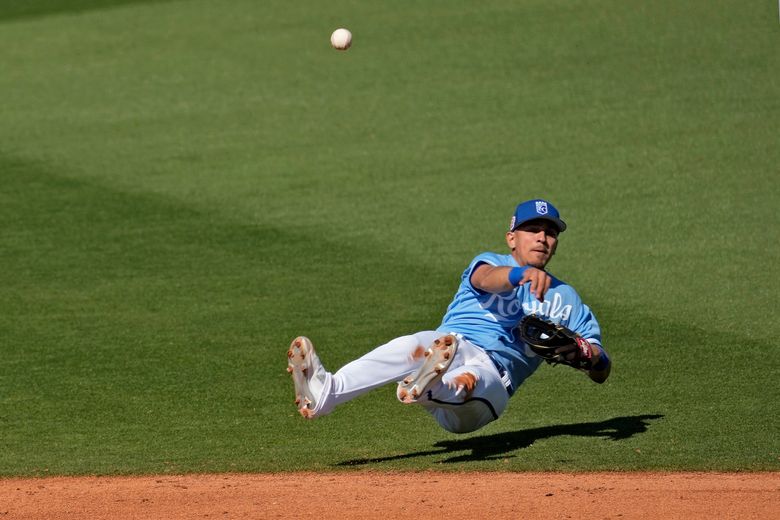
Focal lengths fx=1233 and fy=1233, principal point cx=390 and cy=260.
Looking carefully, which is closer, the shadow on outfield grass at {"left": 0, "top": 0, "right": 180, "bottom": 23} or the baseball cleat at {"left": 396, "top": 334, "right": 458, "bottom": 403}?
the baseball cleat at {"left": 396, "top": 334, "right": 458, "bottom": 403}

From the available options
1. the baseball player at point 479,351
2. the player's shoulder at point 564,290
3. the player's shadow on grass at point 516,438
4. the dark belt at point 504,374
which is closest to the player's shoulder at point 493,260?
the baseball player at point 479,351

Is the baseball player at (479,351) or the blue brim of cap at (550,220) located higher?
the blue brim of cap at (550,220)

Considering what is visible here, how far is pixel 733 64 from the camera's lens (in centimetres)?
1769

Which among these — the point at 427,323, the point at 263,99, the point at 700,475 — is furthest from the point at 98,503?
the point at 263,99

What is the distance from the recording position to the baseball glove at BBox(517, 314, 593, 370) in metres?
6.49

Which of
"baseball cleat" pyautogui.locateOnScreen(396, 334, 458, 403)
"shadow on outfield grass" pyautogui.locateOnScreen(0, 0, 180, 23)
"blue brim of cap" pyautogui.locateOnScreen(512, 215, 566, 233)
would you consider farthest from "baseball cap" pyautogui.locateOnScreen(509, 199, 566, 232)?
"shadow on outfield grass" pyautogui.locateOnScreen(0, 0, 180, 23)

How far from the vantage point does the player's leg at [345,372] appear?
643cm

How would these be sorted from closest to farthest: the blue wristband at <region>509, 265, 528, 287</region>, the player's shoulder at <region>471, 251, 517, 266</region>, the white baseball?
the blue wristband at <region>509, 265, 528, 287</region> < the player's shoulder at <region>471, 251, 517, 266</region> < the white baseball

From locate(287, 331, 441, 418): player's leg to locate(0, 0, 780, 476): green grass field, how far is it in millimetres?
771

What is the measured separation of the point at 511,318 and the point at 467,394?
2.39 feet

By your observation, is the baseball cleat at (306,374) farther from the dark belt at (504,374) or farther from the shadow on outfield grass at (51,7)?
the shadow on outfield grass at (51,7)

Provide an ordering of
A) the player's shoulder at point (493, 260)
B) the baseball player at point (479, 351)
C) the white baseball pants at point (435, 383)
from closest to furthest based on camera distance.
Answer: the baseball player at point (479, 351), the white baseball pants at point (435, 383), the player's shoulder at point (493, 260)

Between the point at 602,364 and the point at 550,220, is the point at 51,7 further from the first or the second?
the point at 602,364

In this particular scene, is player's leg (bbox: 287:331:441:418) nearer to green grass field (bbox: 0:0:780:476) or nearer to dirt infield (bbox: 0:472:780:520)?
dirt infield (bbox: 0:472:780:520)
